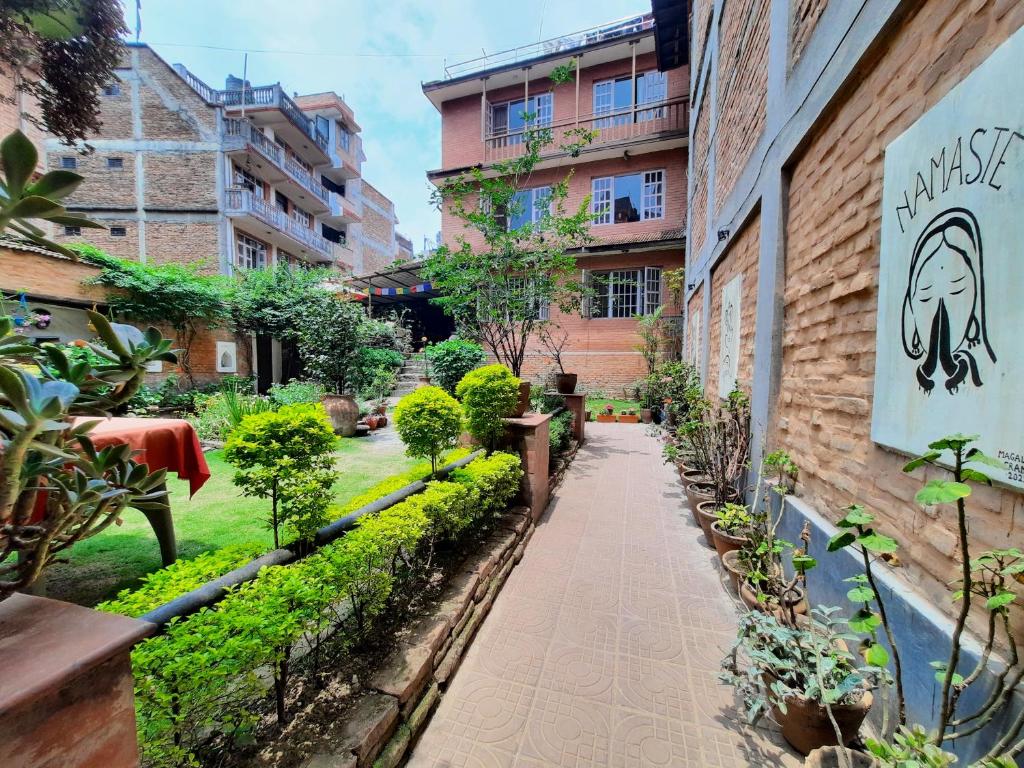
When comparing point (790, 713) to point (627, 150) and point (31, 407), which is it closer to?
point (31, 407)

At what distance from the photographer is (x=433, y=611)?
2.41 metres

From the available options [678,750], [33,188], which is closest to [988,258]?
→ [678,750]

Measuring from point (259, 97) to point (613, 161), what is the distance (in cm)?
1771

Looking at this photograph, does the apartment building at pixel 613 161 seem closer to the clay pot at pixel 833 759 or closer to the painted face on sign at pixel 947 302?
the painted face on sign at pixel 947 302

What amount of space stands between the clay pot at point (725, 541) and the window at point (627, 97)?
45.2 feet

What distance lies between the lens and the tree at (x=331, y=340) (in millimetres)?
8820

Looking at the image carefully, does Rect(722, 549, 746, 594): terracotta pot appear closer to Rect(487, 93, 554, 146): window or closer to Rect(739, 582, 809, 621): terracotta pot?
Rect(739, 582, 809, 621): terracotta pot

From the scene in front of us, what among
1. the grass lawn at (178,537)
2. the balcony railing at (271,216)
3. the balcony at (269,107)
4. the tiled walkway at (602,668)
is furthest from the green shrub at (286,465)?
the balcony at (269,107)

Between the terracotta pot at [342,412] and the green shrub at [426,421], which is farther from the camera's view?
the terracotta pot at [342,412]

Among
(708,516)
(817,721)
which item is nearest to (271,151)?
(708,516)

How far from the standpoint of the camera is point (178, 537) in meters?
3.57

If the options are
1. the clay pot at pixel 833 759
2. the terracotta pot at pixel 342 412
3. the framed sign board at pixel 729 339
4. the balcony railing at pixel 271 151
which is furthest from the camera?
the balcony railing at pixel 271 151

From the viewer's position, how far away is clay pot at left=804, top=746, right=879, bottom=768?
56.4 inches

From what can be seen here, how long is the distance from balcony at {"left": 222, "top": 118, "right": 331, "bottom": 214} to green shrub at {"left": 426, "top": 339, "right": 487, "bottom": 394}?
1369cm
